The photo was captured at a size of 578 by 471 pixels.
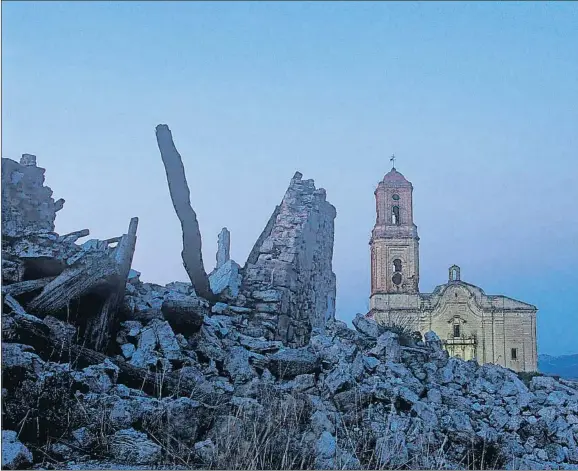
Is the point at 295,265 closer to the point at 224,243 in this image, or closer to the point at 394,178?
the point at 224,243

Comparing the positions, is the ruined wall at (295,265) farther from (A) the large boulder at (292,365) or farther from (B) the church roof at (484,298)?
(B) the church roof at (484,298)

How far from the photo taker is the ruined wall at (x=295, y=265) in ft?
26.2

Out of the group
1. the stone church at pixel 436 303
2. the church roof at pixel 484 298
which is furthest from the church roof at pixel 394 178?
the church roof at pixel 484 298

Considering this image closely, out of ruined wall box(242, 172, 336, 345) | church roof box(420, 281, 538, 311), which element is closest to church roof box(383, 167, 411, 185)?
church roof box(420, 281, 538, 311)

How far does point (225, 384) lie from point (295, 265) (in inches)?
111

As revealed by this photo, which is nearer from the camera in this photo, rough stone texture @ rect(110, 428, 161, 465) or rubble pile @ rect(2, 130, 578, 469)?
rough stone texture @ rect(110, 428, 161, 465)

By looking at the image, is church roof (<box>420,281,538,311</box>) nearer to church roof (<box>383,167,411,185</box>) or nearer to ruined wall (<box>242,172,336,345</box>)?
church roof (<box>383,167,411,185</box>)

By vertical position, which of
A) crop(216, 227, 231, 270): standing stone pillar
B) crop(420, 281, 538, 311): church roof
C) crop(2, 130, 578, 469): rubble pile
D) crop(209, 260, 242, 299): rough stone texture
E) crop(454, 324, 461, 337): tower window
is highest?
crop(420, 281, 538, 311): church roof

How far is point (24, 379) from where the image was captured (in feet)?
15.8

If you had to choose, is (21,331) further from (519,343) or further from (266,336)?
(519,343)

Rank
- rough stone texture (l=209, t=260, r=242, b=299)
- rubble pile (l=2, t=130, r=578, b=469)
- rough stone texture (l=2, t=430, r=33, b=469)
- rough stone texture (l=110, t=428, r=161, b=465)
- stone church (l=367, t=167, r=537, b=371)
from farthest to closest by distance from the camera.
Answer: stone church (l=367, t=167, r=537, b=371) < rough stone texture (l=209, t=260, r=242, b=299) < rubble pile (l=2, t=130, r=578, b=469) < rough stone texture (l=110, t=428, r=161, b=465) < rough stone texture (l=2, t=430, r=33, b=469)

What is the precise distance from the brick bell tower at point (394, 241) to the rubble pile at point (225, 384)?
83.2 ft

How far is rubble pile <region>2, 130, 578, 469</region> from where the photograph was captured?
4660 millimetres

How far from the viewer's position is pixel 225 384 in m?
5.66
